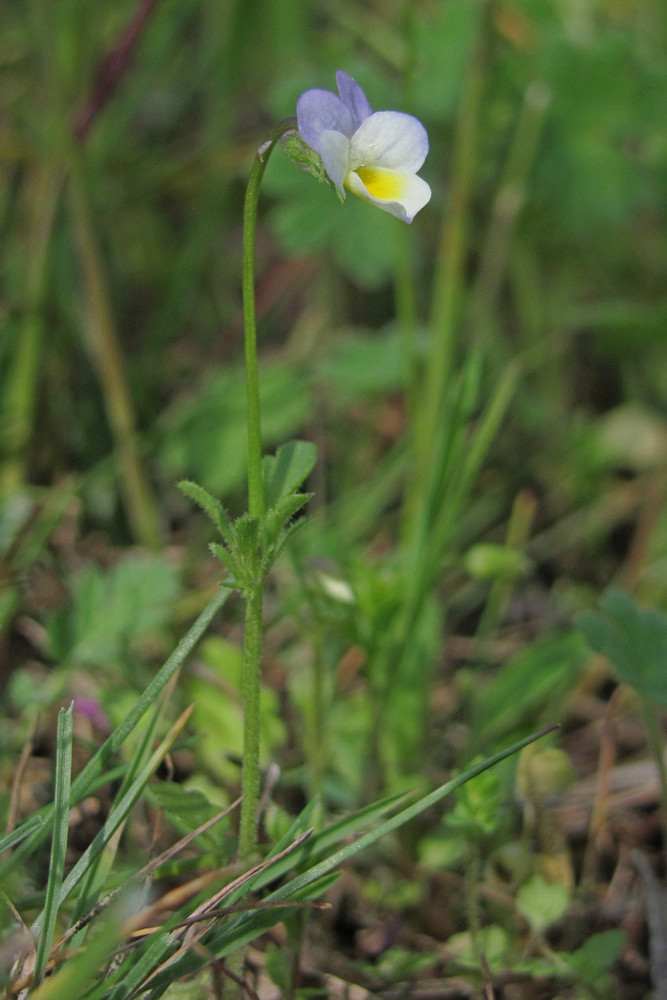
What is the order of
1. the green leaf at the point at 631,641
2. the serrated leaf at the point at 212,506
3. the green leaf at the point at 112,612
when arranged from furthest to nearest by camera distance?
1. the green leaf at the point at 112,612
2. the green leaf at the point at 631,641
3. the serrated leaf at the point at 212,506

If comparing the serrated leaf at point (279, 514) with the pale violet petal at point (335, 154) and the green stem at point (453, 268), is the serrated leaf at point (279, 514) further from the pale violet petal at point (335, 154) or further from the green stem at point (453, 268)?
the green stem at point (453, 268)

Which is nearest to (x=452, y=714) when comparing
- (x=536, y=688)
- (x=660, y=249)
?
(x=536, y=688)

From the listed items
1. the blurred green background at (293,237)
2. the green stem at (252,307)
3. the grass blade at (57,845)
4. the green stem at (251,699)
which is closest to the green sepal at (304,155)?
the green stem at (252,307)

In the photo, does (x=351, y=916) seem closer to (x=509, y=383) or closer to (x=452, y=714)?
(x=452, y=714)

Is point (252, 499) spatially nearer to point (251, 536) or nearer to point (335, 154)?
point (251, 536)

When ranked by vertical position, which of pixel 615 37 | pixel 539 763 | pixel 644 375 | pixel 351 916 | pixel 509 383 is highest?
pixel 615 37

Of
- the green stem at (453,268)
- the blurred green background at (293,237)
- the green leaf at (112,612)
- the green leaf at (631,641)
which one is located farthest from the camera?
the blurred green background at (293,237)
